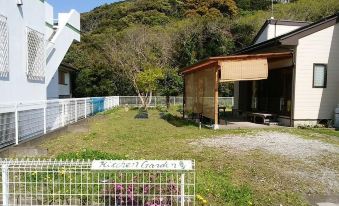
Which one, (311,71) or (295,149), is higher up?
(311,71)

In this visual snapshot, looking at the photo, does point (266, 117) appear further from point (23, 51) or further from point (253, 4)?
point (253, 4)

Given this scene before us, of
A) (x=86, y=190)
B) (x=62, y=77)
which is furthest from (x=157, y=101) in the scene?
(x=86, y=190)

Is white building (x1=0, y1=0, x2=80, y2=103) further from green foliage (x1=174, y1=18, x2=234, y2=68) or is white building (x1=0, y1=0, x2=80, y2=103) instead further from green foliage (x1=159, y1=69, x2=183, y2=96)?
green foliage (x1=174, y1=18, x2=234, y2=68)

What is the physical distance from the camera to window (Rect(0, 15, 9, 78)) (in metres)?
8.36

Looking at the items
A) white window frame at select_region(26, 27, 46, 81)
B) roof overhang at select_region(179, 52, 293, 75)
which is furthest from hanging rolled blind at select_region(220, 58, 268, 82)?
white window frame at select_region(26, 27, 46, 81)

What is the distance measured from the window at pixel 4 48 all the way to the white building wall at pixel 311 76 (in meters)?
10.8

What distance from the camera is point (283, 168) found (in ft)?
23.3

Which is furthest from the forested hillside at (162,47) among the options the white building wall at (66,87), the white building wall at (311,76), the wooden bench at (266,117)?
the white building wall at (311,76)

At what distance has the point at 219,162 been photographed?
7.54m

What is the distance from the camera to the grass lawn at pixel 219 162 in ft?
17.6

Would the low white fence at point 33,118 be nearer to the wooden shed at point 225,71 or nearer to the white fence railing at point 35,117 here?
the white fence railing at point 35,117

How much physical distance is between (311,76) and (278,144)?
19.2ft

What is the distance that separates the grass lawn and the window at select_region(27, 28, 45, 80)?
2.08m

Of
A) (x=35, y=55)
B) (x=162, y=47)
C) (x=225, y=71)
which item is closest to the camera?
(x=35, y=55)
